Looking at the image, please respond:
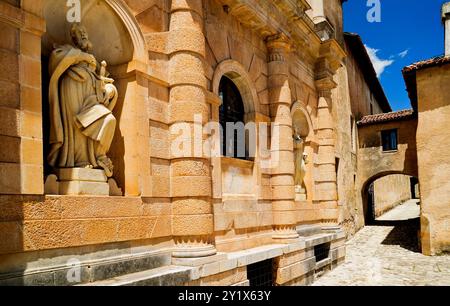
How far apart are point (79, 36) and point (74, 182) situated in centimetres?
188

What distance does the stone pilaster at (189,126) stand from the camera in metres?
6.03

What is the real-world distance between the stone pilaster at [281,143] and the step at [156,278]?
377cm

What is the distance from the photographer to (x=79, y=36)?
5.12 metres

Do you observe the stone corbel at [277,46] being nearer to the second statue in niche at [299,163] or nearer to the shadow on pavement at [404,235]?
the second statue in niche at [299,163]

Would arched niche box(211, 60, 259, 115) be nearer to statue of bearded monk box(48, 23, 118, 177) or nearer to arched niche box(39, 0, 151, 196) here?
arched niche box(39, 0, 151, 196)

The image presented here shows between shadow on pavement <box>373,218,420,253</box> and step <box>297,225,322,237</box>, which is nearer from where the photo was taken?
step <box>297,225,322,237</box>

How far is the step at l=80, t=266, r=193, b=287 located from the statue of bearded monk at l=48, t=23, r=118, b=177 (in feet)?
4.46

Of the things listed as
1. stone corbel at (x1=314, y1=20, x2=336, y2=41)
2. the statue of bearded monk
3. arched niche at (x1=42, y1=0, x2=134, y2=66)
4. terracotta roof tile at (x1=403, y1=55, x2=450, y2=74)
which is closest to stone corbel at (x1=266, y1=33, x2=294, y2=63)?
stone corbel at (x1=314, y1=20, x2=336, y2=41)

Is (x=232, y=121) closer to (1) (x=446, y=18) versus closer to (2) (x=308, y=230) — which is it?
(2) (x=308, y=230)

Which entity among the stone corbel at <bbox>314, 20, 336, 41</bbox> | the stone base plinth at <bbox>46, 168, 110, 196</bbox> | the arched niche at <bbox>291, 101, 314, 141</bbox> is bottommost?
the stone base plinth at <bbox>46, 168, 110, 196</bbox>

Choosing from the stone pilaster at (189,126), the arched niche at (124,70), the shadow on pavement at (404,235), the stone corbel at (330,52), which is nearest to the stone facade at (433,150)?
the shadow on pavement at (404,235)

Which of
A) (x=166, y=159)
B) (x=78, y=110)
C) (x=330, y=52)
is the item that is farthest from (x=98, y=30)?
(x=330, y=52)

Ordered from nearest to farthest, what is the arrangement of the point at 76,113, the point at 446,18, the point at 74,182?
the point at 74,182, the point at 76,113, the point at 446,18

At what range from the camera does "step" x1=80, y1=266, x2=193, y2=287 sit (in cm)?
474
